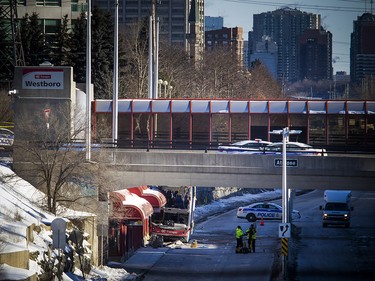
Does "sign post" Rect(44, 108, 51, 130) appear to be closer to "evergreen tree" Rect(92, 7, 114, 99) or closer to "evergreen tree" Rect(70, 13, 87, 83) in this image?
"evergreen tree" Rect(92, 7, 114, 99)

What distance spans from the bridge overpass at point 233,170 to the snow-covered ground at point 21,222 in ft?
14.3

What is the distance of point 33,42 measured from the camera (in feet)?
297

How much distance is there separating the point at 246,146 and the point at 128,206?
21.8ft

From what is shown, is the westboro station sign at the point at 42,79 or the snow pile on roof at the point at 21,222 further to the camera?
the westboro station sign at the point at 42,79

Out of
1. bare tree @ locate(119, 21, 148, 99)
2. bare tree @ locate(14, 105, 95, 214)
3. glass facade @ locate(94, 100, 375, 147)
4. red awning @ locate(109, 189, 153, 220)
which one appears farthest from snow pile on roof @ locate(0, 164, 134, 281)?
bare tree @ locate(119, 21, 148, 99)

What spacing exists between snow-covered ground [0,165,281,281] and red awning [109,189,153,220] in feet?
16.4

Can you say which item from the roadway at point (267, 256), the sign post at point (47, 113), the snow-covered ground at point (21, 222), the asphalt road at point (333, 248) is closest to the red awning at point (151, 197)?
the roadway at point (267, 256)

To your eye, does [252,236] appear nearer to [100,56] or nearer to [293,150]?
[293,150]

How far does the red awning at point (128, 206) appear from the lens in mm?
52906

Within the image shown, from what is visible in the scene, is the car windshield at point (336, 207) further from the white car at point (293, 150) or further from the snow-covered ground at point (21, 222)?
the snow-covered ground at point (21, 222)

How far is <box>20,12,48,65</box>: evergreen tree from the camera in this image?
88500mm

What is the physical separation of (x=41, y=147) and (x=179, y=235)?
14007 mm

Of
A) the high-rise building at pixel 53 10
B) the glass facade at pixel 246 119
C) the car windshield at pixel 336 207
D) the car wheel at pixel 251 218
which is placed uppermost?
the high-rise building at pixel 53 10

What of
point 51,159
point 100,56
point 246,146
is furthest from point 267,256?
point 100,56
